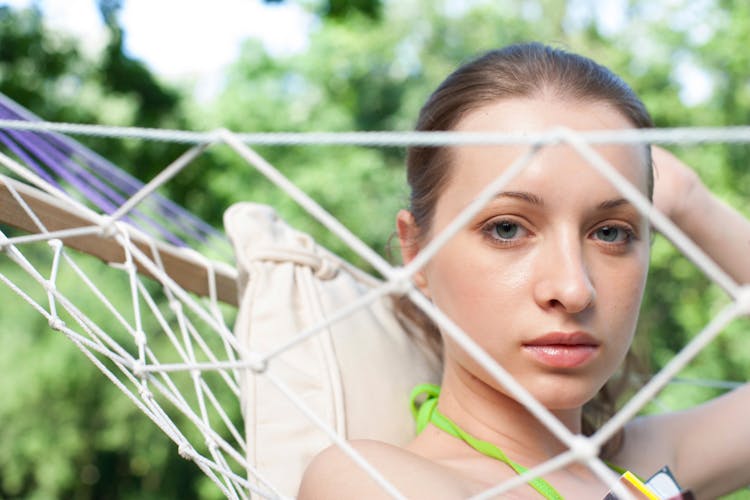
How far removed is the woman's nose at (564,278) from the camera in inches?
30.3

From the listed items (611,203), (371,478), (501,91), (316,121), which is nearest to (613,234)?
(611,203)

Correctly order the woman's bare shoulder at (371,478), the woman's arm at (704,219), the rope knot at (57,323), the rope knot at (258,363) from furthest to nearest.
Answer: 1. the woman's arm at (704,219)
2. the rope knot at (57,323)
3. the woman's bare shoulder at (371,478)
4. the rope knot at (258,363)

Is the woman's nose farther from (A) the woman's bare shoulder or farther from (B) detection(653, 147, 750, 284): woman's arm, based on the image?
(B) detection(653, 147, 750, 284): woman's arm

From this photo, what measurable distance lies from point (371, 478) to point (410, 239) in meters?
0.36

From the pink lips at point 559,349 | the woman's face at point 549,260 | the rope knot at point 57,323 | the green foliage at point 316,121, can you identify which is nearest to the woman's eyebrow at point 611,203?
the woman's face at point 549,260

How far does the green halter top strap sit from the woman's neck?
1 cm

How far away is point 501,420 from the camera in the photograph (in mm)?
962

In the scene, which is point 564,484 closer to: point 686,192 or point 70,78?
point 686,192

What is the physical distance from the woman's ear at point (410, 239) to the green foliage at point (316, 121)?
2.85 m

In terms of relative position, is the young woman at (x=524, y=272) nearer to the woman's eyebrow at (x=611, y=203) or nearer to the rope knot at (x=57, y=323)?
the woman's eyebrow at (x=611, y=203)

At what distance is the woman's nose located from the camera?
30.3 inches

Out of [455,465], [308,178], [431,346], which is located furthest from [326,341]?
[308,178]

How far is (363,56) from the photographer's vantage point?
9125 mm

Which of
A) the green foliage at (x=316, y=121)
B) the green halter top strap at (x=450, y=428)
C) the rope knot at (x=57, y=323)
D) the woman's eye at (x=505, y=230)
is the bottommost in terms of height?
the rope knot at (x=57, y=323)
